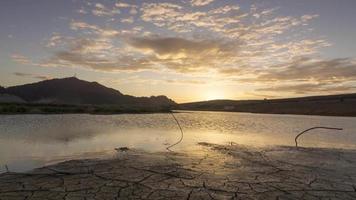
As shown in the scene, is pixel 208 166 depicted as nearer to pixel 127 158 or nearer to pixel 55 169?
pixel 127 158

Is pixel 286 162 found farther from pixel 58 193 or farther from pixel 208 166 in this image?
pixel 58 193

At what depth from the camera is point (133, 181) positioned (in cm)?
862

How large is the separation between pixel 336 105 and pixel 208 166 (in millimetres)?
76490

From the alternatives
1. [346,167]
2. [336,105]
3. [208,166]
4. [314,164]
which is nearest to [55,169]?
[208,166]

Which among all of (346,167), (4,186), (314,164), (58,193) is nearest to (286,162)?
Result: (314,164)

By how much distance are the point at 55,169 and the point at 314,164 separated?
357 inches

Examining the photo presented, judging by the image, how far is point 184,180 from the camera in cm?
885

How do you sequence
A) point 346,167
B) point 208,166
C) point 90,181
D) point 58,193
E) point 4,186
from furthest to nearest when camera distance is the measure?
point 346,167
point 208,166
point 90,181
point 4,186
point 58,193

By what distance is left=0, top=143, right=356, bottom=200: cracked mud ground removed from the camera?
297 inches

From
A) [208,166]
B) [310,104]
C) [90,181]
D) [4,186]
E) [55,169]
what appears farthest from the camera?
[310,104]

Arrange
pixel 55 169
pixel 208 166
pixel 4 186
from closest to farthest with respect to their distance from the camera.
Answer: pixel 4 186
pixel 55 169
pixel 208 166

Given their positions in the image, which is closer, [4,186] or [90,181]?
[4,186]

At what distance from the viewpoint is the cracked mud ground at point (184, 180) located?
7.54 m

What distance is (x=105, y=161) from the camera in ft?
38.7
